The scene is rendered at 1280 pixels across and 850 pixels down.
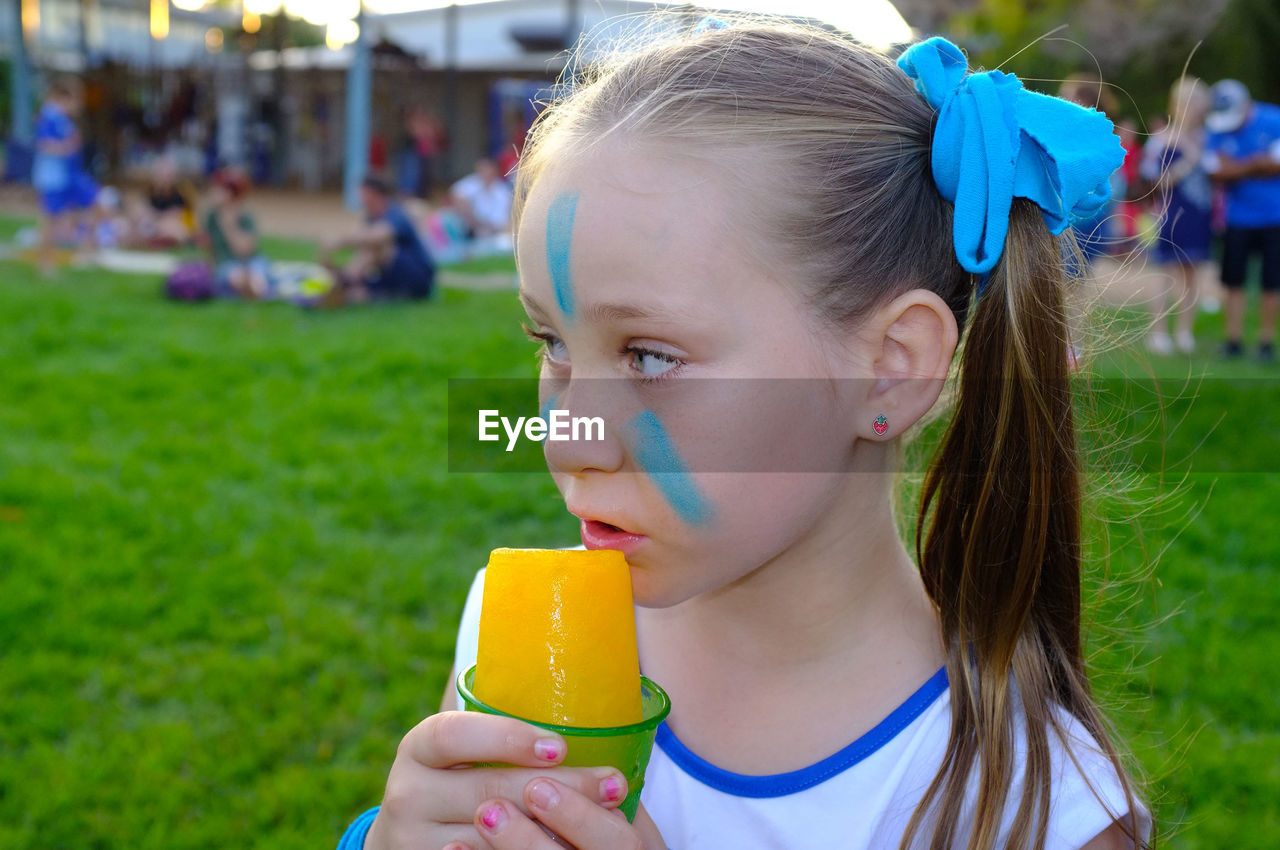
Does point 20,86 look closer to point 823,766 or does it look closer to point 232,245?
point 232,245

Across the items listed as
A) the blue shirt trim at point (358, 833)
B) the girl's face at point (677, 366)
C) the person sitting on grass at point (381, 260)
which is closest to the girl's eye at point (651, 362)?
the girl's face at point (677, 366)

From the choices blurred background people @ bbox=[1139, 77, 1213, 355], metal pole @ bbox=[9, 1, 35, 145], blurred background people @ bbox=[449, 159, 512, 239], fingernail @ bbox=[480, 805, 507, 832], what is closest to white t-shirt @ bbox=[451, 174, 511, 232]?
blurred background people @ bbox=[449, 159, 512, 239]

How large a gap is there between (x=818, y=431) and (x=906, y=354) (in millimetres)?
185

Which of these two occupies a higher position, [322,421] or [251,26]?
[251,26]

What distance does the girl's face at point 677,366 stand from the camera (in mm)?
1382

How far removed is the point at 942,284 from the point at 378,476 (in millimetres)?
3883

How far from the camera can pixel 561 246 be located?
1438 mm

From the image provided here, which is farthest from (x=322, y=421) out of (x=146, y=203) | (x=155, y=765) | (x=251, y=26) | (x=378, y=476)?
(x=251, y=26)

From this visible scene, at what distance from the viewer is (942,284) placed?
159cm

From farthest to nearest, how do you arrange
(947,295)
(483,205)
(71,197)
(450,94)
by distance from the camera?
(450,94) < (483,205) < (71,197) < (947,295)

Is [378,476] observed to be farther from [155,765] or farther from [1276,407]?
[1276,407]

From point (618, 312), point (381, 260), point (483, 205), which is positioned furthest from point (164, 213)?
point (618, 312)

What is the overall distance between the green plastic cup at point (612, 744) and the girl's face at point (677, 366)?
24 cm

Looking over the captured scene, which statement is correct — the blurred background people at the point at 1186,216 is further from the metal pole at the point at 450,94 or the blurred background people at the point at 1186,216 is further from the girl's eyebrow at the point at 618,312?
the metal pole at the point at 450,94
